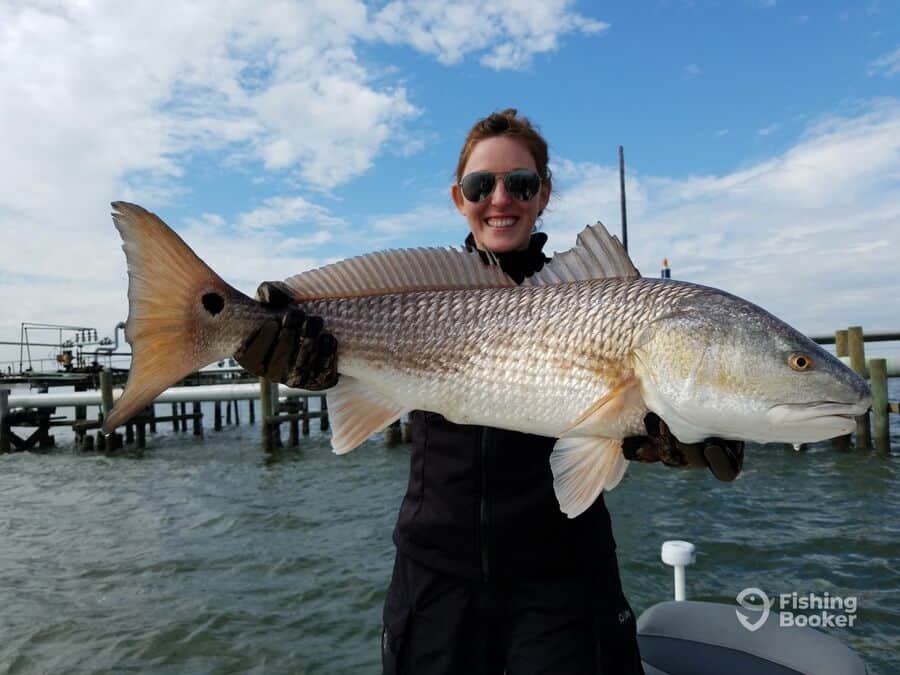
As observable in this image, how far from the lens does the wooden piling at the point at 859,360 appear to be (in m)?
16.0

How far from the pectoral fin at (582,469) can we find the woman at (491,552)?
103mm

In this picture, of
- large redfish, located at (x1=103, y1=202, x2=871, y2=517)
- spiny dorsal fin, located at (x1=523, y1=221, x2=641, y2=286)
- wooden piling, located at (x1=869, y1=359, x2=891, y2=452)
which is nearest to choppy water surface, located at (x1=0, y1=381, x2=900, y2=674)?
wooden piling, located at (x1=869, y1=359, x2=891, y2=452)

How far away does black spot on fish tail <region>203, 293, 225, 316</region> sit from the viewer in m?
3.05

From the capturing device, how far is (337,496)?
14.9 m

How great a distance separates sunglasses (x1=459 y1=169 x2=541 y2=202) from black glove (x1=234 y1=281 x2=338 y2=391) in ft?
3.81

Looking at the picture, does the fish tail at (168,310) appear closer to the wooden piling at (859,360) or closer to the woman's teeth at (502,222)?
the woman's teeth at (502,222)

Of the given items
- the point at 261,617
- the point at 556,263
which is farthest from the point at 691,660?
the point at 261,617

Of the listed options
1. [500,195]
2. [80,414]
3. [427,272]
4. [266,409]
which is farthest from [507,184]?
[80,414]

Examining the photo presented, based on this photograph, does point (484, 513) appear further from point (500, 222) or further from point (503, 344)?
point (500, 222)

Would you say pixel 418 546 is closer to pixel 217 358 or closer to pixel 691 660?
pixel 217 358

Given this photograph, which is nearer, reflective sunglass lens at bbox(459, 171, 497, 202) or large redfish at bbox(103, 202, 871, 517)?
large redfish at bbox(103, 202, 871, 517)

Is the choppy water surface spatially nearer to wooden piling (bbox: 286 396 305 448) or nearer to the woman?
the woman

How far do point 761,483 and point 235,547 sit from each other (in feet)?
37.5

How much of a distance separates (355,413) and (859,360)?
1694cm
